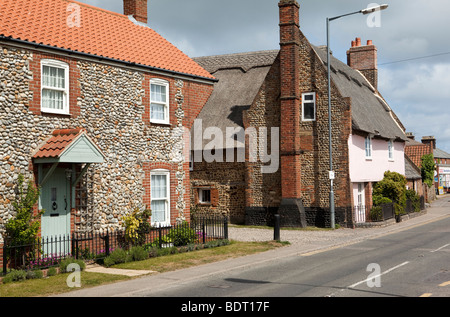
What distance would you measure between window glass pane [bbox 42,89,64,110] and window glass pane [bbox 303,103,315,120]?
15738 millimetres

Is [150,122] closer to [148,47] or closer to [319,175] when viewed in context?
[148,47]

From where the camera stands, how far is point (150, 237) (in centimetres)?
1867

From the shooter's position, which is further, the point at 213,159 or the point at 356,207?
the point at 213,159

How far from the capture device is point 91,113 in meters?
17.7

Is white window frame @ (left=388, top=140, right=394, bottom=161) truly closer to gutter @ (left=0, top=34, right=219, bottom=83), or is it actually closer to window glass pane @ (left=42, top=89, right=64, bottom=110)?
gutter @ (left=0, top=34, right=219, bottom=83)

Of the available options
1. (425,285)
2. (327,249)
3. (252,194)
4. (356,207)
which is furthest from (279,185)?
(425,285)

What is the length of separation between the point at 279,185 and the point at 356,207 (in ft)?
16.0

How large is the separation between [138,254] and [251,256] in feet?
12.8

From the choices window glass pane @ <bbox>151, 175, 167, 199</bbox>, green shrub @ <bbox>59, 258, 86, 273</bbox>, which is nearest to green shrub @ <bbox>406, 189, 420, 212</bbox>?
window glass pane @ <bbox>151, 175, 167, 199</bbox>

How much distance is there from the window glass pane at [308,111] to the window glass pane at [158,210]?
11964 millimetres

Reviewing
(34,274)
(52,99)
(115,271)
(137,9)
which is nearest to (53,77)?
(52,99)

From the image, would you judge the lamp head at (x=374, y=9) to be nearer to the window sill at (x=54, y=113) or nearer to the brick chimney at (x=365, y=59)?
the window sill at (x=54, y=113)

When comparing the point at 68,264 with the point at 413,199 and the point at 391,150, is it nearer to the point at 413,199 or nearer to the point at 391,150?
the point at 391,150

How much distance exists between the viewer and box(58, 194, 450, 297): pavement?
39.4ft
